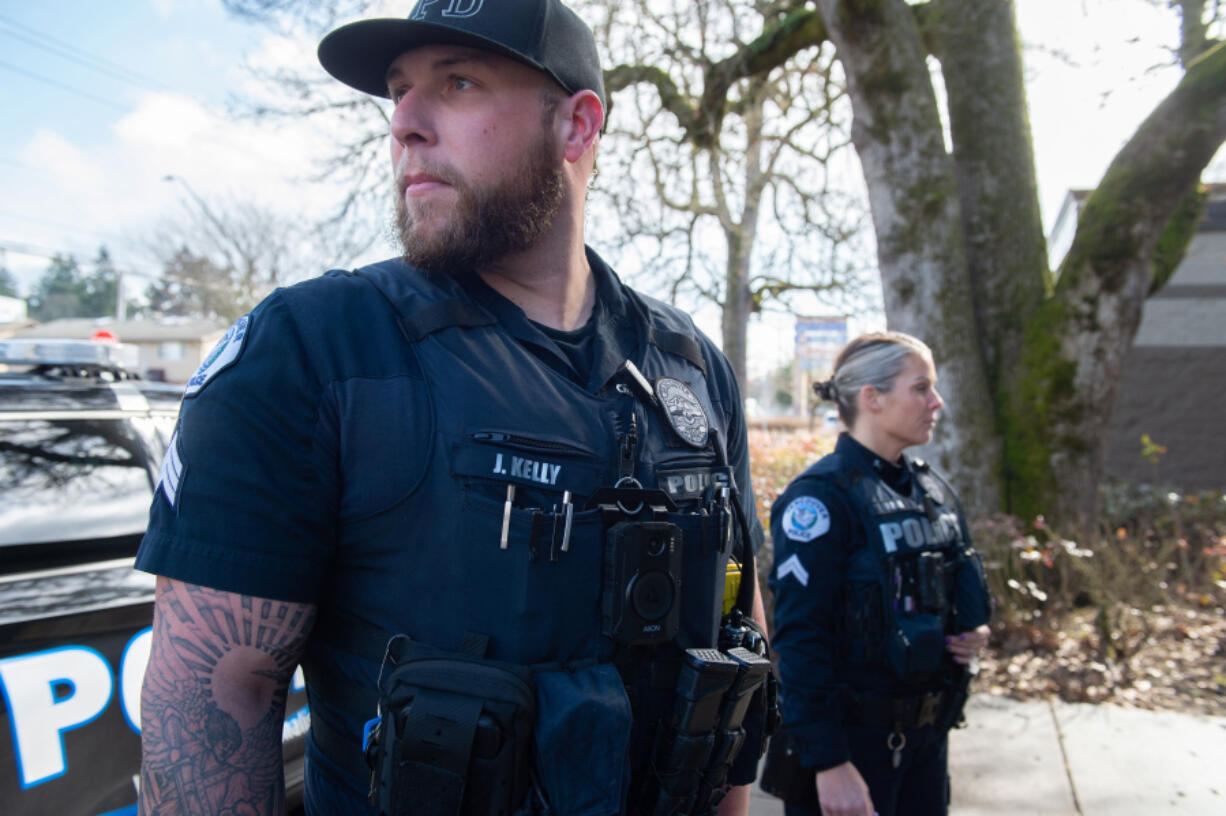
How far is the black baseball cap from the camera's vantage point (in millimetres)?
1312

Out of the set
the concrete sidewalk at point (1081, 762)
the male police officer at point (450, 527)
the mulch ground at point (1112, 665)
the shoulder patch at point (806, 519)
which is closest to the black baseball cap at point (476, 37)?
the male police officer at point (450, 527)

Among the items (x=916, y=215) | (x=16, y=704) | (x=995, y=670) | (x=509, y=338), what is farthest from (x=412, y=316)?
(x=916, y=215)

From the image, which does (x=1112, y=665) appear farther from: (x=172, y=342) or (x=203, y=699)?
(x=172, y=342)

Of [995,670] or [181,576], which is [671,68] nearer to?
[995,670]

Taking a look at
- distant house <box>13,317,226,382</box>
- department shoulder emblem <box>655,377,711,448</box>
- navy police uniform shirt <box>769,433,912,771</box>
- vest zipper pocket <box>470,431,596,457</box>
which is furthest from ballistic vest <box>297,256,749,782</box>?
distant house <box>13,317,226,382</box>

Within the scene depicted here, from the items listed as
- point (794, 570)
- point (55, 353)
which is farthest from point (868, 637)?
point (55, 353)

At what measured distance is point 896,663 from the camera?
2.27 metres

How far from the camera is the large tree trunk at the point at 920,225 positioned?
18.9ft

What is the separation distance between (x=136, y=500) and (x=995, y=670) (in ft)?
15.3

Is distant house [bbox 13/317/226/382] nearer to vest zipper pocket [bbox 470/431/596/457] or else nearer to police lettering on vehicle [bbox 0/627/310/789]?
police lettering on vehicle [bbox 0/627/310/789]

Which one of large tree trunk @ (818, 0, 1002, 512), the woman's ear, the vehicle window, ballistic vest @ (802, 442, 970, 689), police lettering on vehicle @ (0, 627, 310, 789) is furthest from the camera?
large tree trunk @ (818, 0, 1002, 512)

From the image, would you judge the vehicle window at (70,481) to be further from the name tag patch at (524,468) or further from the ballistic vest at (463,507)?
the name tag patch at (524,468)

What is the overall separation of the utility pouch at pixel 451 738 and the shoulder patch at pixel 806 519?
4.75 ft

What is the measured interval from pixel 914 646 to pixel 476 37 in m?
1.89
